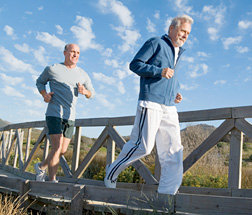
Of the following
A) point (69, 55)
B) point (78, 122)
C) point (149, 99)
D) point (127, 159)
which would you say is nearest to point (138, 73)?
point (149, 99)

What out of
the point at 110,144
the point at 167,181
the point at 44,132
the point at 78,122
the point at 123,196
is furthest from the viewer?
the point at 44,132

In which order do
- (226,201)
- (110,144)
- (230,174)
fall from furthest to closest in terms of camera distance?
(110,144), (230,174), (226,201)

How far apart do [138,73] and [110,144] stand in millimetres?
2413

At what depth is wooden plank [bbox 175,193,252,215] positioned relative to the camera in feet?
7.55

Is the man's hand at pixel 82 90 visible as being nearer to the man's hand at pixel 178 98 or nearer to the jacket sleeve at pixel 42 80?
the jacket sleeve at pixel 42 80

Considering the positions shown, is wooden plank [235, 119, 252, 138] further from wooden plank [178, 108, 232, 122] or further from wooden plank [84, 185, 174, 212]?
wooden plank [84, 185, 174, 212]

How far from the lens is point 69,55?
4.50 meters

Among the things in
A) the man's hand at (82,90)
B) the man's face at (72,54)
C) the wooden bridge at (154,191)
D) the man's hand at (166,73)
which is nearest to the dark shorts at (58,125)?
the man's hand at (82,90)

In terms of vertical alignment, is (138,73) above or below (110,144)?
above

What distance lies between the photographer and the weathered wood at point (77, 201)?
3256 millimetres

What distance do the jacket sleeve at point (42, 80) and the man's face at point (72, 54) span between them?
30cm

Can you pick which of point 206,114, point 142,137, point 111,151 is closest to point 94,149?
point 111,151

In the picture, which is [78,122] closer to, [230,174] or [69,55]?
[69,55]

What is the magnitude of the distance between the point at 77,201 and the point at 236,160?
5.97 feet
